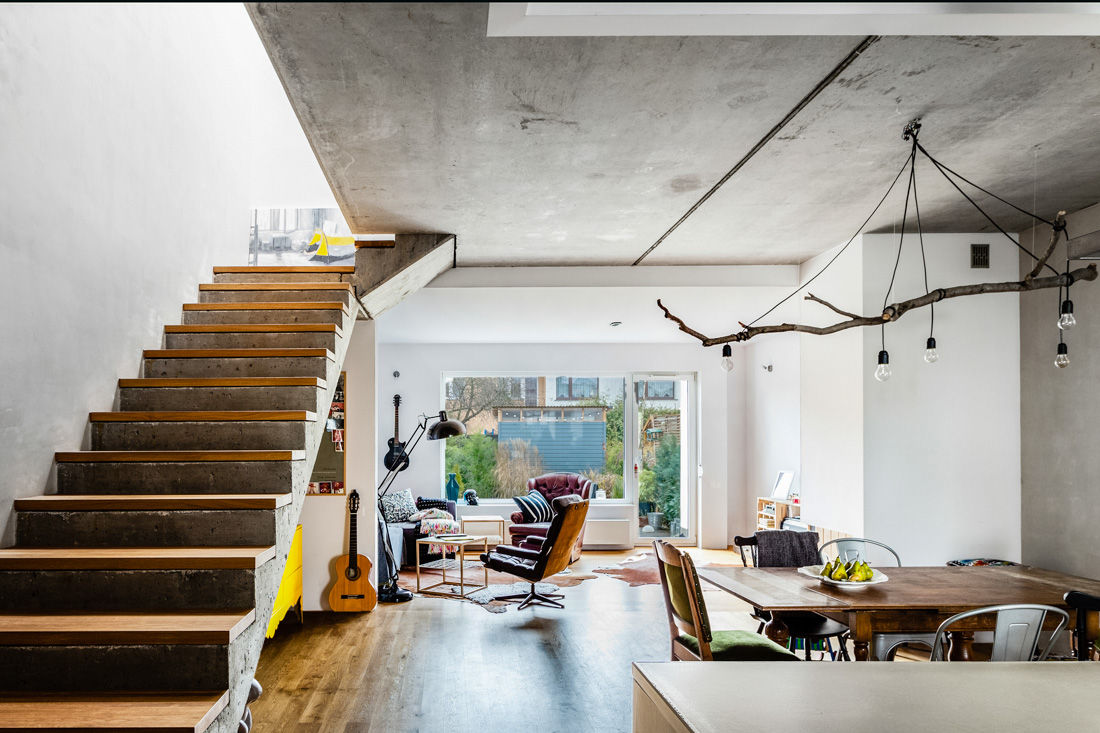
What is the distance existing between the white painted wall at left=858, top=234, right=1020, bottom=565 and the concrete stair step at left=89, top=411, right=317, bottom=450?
12.0 feet

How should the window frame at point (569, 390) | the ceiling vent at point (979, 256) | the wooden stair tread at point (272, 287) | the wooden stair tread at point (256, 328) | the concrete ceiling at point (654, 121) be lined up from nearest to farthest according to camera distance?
the concrete ceiling at point (654, 121), the wooden stair tread at point (256, 328), the wooden stair tread at point (272, 287), the ceiling vent at point (979, 256), the window frame at point (569, 390)

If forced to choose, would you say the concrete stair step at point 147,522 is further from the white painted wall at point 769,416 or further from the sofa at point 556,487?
the white painted wall at point 769,416

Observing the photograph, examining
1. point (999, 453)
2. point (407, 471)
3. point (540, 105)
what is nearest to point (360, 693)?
point (540, 105)

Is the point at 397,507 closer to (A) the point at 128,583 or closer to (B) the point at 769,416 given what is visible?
(B) the point at 769,416

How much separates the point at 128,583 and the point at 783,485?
7189 millimetres

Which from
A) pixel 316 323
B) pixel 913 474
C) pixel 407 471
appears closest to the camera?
pixel 316 323

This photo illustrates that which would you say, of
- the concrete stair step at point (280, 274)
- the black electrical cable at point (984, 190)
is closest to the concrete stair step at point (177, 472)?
the concrete stair step at point (280, 274)

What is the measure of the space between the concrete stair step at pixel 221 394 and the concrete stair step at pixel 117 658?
1.50 metres

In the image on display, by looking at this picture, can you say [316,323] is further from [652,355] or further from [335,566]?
[652,355]

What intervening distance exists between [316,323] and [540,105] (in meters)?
2.19

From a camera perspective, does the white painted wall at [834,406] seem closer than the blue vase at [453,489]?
Yes

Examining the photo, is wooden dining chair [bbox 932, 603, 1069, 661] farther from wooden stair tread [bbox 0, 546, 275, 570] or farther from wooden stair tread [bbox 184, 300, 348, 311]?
wooden stair tread [bbox 184, 300, 348, 311]

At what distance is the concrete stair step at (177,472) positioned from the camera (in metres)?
3.37

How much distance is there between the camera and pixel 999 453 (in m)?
5.24
